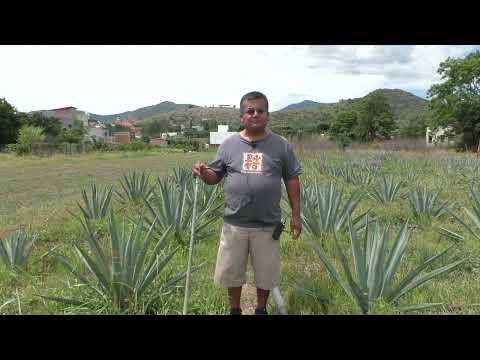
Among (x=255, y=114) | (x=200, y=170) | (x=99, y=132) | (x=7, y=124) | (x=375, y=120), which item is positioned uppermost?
(x=375, y=120)

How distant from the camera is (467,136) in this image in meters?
36.1

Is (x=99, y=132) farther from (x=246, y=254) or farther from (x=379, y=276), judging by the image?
(x=379, y=276)

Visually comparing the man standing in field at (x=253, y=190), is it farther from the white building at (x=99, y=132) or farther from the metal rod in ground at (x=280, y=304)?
the white building at (x=99, y=132)

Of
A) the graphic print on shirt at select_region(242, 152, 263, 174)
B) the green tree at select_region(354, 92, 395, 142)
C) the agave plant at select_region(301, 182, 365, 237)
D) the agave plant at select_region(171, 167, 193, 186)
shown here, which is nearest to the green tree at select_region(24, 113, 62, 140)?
the green tree at select_region(354, 92, 395, 142)

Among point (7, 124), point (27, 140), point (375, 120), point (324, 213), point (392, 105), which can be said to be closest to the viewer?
point (324, 213)

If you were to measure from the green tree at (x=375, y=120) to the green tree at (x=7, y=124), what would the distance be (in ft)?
151

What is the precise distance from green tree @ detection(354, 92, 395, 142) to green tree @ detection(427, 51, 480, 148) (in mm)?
16705

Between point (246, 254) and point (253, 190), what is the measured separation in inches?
16.6

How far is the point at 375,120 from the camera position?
5531cm

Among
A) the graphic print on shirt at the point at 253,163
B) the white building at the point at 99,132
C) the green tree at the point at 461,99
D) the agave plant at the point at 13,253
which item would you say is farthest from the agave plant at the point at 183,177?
the white building at the point at 99,132

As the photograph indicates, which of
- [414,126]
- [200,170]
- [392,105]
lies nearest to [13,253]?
[200,170]
